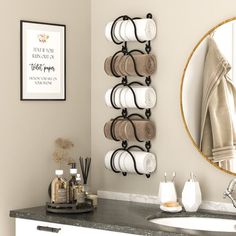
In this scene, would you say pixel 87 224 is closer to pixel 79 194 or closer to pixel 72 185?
pixel 79 194

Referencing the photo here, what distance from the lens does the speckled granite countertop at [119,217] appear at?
314cm

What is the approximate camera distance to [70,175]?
13.4ft

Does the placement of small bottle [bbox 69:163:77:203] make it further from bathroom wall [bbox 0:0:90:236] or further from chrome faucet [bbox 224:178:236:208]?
chrome faucet [bbox 224:178:236:208]

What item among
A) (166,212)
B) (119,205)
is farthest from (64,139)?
(166,212)

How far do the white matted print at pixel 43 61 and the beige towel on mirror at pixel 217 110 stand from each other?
3.03ft

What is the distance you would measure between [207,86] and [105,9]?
0.94 meters

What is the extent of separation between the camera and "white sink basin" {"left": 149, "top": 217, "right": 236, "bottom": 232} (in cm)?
341

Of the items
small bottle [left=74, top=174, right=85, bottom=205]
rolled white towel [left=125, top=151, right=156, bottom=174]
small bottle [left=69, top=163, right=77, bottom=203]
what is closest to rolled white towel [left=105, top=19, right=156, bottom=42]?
rolled white towel [left=125, top=151, right=156, bottom=174]

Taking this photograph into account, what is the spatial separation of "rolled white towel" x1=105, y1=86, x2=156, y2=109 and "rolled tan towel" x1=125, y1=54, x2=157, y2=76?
93 millimetres

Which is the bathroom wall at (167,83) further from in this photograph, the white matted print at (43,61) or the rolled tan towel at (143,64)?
the white matted print at (43,61)

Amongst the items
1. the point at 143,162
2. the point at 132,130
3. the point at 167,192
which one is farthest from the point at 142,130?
the point at 167,192

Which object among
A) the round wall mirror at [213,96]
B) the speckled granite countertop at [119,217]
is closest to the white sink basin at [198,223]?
the speckled granite countertop at [119,217]

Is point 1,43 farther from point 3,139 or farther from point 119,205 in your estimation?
point 119,205

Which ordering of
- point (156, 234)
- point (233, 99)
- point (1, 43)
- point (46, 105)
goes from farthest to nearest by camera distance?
point (46, 105) < point (1, 43) < point (233, 99) < point (156, 234)
